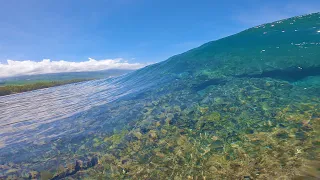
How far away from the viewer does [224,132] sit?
21.9 feet

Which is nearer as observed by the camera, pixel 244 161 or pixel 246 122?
pixel 244 161

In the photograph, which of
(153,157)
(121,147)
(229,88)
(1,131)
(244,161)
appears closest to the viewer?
(244,161)

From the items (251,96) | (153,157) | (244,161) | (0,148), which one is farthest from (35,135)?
(251,96)

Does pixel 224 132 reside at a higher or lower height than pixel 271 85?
lower

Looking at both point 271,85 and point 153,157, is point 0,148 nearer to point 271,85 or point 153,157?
point 153,157

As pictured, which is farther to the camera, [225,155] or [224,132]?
[224,132]

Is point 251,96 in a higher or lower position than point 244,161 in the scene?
higher

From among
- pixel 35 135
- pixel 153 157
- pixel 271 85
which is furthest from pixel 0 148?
pixel 271 85

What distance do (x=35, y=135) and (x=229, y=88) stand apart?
34.1ft

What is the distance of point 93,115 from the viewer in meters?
11.1

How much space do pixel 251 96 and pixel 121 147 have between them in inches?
273

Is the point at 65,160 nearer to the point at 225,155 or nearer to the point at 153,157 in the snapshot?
the point at 153,157

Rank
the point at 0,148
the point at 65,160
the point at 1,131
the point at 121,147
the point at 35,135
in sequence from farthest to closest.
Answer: the point at 1,131
the point at 35,135
the point at 0,148
the point at 121,147
the point at 65,160

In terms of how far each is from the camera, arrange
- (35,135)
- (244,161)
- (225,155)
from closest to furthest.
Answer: (244,161), (225,155), (35,135)
